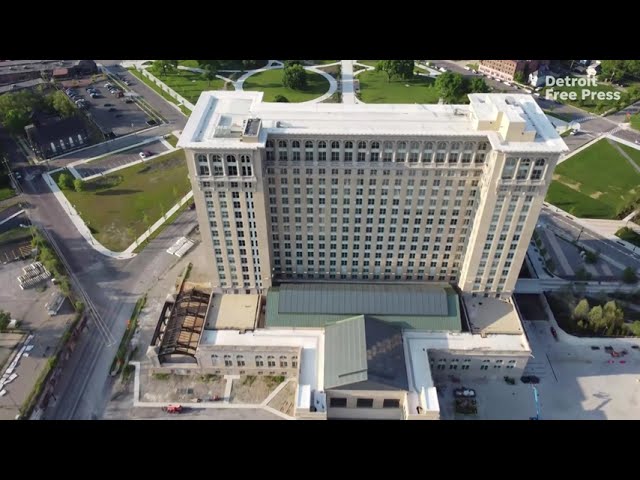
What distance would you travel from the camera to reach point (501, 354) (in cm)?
10206

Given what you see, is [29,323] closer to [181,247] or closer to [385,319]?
[181,247]

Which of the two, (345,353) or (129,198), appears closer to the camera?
(345,353)

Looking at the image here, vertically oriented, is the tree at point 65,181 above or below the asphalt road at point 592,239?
above

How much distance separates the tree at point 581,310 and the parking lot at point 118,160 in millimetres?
146385

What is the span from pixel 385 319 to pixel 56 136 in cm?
14389

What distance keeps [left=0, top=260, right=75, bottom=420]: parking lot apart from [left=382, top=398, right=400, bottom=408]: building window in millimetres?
74370

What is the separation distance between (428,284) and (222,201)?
52.0 meters

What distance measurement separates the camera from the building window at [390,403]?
321 ft

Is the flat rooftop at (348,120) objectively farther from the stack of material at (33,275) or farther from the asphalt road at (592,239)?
the stack of material at (33,275)

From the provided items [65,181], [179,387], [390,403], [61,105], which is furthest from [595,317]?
[61,105]

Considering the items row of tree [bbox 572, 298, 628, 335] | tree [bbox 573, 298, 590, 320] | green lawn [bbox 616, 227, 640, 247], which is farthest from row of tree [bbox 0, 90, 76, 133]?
green lawn [bbox 616, 227, 640, 247]

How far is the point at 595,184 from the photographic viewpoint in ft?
543

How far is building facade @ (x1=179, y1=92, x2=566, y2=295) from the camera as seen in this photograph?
93438mm

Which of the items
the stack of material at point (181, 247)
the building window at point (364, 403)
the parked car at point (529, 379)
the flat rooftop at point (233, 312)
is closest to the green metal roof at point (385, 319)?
the flat rooftop at point (233, 312)
